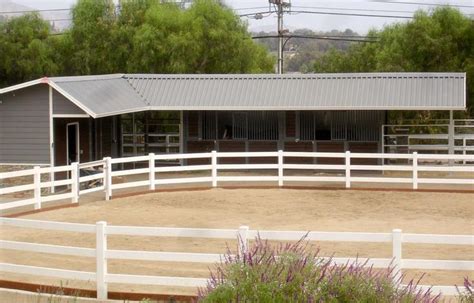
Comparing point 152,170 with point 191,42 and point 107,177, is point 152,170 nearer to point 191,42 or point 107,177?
point 107,177

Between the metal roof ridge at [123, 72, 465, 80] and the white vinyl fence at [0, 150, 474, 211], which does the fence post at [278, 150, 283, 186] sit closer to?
the white vinyl fence at [0, 150, 474, 211]

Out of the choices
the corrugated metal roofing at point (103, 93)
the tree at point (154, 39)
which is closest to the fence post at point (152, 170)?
the corrugated metal roofing at point (103, 93)

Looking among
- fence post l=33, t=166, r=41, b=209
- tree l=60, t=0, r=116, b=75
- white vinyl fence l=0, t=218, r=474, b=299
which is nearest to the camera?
white vinyl fence l=0, t=218, r=474, b=299

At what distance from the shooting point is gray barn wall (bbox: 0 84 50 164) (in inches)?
971

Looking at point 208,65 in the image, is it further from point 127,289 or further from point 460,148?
point 127,289

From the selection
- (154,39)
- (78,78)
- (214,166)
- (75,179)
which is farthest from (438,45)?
(75,179)

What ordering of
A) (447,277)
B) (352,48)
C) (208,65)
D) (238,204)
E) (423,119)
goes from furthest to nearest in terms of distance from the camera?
(352,48) → (208,65) → (423,119) → (238,204) → (447,277)

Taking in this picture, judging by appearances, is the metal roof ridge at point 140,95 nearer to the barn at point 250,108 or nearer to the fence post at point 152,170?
the barn at point 250,108

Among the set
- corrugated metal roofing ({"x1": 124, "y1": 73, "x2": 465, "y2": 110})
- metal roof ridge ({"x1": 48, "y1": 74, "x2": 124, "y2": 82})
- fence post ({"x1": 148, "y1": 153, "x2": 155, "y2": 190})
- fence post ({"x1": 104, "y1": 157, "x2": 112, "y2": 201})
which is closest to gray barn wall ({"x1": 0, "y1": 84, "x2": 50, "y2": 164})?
metal roof ridge ({"x1": 48, "y1": 74, "x2": 124, "y2": 82})

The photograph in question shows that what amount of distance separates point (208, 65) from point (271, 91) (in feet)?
50.1

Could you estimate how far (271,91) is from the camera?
1143 inches

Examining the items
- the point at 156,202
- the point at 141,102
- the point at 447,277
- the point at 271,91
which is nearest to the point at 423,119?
the point at 271,91

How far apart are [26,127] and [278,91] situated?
8.82 meters

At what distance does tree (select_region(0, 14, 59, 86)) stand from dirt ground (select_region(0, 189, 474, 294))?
24705 millimetres
